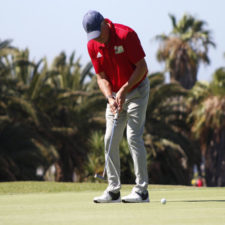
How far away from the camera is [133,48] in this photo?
20.1 feet

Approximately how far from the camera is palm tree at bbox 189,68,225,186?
29.8 meters

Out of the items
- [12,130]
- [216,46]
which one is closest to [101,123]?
[12,130]

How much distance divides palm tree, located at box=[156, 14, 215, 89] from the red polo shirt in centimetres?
3372

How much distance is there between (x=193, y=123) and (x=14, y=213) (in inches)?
996

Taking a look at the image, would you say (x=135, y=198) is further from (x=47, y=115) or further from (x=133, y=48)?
(x=47, y=115)

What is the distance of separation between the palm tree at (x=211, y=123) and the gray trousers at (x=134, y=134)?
23.3 m

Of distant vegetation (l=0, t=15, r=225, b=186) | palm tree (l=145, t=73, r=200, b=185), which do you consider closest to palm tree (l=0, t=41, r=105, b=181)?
distant vegetation (l=0, t=15, r=225, b=186)

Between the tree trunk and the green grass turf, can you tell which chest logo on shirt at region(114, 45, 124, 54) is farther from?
the tree trunk

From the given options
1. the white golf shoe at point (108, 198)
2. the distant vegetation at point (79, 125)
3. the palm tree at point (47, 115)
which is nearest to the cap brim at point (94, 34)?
the white golf shoe at point (108, 198)

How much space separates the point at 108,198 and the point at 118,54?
1.48 m

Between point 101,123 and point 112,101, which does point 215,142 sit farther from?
point 112,101

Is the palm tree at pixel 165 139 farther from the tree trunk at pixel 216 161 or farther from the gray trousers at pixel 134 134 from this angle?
the gray trousers at pixel 134 134

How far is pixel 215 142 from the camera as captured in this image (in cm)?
3184

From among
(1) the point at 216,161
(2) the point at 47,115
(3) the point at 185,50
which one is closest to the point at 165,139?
(2) the point at 47,115
